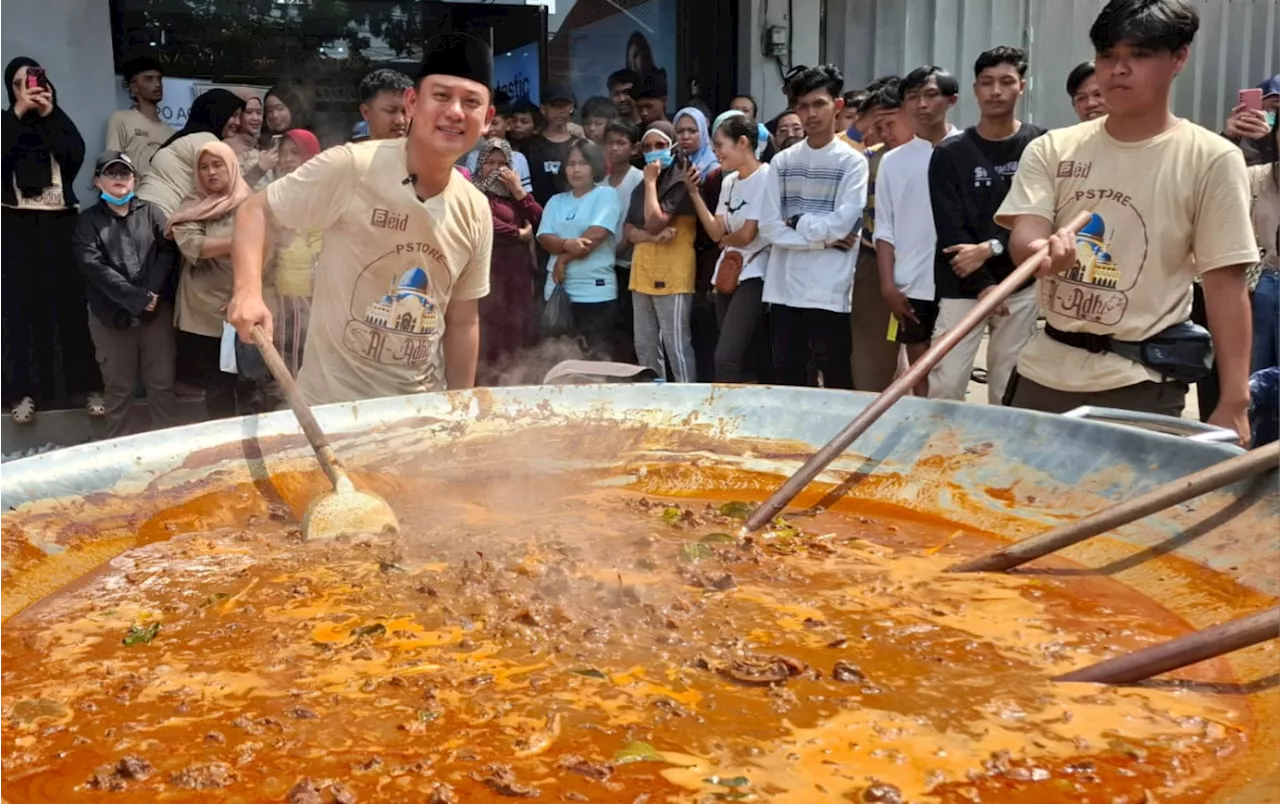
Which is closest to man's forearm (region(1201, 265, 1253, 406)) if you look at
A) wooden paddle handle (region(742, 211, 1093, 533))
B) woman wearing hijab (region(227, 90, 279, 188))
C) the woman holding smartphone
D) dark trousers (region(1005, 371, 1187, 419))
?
dark trousers (region(1005, 371, 1187, 419))

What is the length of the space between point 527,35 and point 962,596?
7.18 metres

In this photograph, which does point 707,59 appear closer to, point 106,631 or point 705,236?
point 705,236

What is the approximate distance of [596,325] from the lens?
6.91 metres

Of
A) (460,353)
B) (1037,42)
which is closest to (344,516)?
(460,353)

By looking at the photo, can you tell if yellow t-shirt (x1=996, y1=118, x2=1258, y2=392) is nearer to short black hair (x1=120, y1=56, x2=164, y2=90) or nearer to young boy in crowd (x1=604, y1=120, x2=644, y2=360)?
young boy in crowd (x1=604, y1=120, x2=644, y2=360)

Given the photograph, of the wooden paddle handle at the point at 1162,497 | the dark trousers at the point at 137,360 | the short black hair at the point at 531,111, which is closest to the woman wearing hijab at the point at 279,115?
the dark trousers at the point at 137,360

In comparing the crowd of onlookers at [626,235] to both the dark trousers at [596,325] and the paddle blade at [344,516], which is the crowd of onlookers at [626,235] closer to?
the dark trousers at [596,325]

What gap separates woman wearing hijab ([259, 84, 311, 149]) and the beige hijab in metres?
0.62

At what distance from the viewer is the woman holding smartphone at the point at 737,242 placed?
20.4 ft

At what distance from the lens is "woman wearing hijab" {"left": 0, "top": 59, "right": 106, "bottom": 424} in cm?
655

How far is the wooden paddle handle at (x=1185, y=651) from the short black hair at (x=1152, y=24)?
72.1 inches

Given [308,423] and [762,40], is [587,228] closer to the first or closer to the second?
[762,40]

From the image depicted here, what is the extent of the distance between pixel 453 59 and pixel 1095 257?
2.02 m

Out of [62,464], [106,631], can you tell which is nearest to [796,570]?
[106,631]
